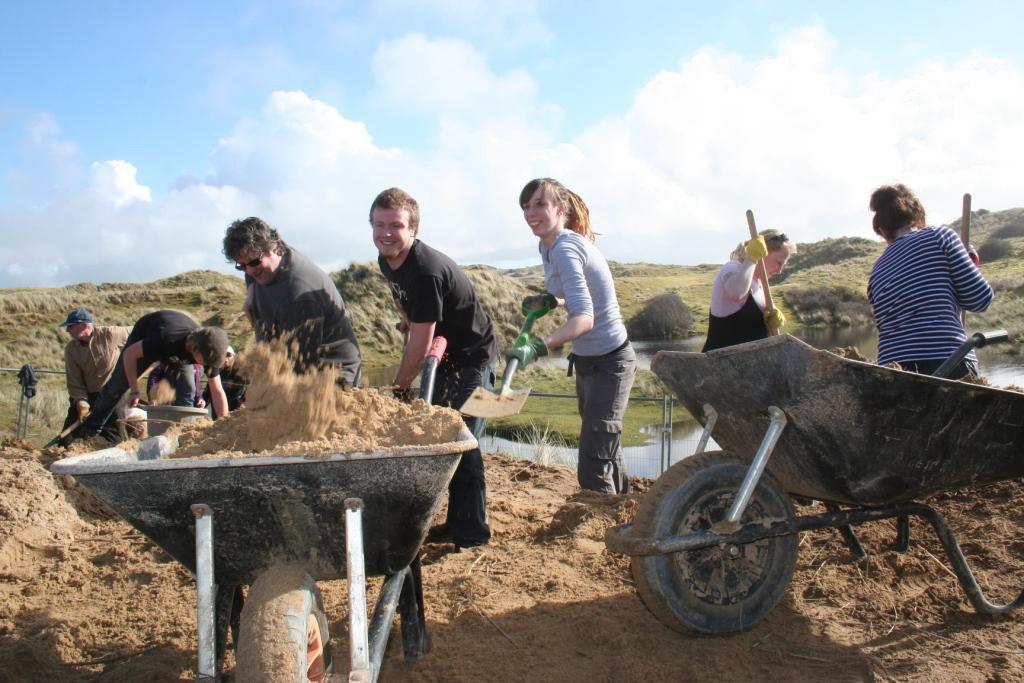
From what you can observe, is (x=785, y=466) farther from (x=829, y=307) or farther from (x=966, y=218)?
(x=829, y=307)

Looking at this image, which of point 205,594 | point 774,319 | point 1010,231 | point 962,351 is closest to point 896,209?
point 774,319

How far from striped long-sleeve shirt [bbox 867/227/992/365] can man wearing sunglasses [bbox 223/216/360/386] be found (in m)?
2.42

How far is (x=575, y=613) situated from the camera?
9.30 ft

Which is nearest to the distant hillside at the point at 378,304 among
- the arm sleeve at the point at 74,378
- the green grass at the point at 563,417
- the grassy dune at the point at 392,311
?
the grassy dune at the point at 392,311

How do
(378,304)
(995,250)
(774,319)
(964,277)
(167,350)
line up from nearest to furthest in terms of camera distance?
(964,277)
(774,319)
(167,350)
(378,304)
(995,250)

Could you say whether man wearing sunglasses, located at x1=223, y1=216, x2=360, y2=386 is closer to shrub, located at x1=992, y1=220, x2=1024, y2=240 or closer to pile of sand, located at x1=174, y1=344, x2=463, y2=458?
pile of sand, located at x1=174, y1=344, x2=463, y2=458

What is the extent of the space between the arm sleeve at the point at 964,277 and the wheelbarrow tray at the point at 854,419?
731 millimetres

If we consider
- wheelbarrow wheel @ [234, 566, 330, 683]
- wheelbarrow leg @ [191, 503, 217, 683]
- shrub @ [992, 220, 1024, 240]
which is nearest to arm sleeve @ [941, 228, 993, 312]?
wheelbarrow wheel @ [234, 566, 330, 683]

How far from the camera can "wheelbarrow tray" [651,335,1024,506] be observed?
2289 millimetres

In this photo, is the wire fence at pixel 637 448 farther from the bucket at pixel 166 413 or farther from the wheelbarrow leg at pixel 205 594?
the wheelbarrow leg at pixel 205 594

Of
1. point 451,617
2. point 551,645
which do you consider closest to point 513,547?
point 451,617

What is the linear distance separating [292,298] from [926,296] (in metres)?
2.74

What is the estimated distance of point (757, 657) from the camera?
8.11 feet

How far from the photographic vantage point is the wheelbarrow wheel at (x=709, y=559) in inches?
92.9
